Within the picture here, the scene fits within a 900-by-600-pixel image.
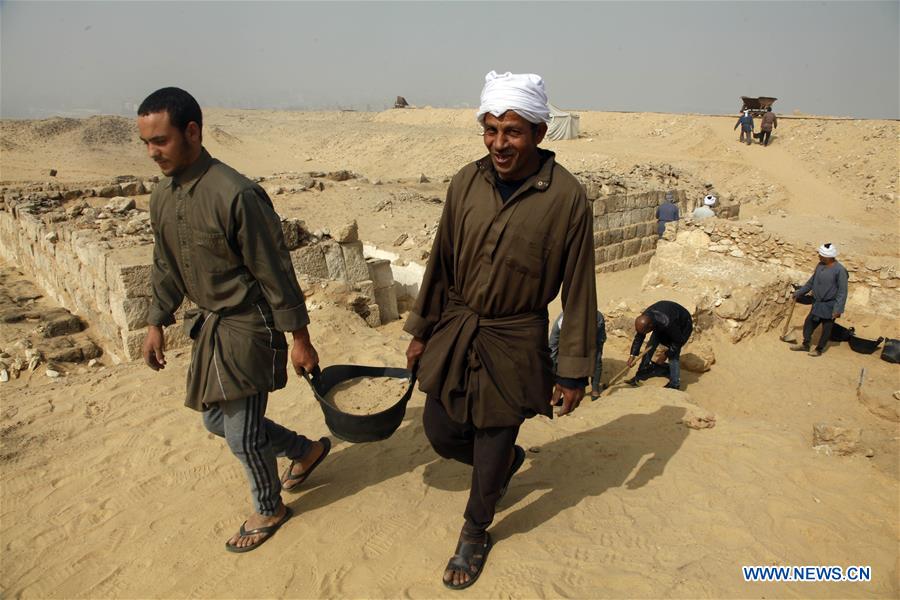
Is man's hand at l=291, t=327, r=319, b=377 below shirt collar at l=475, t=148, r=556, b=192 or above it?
below

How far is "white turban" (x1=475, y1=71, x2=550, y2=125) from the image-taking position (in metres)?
2.11

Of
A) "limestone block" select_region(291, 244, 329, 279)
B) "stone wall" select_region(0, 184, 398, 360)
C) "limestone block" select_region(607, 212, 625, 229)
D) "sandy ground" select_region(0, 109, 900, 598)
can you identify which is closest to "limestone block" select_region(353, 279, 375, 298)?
"stone wall" select_region(0, 184, 398, 360)

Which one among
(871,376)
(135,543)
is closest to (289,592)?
(135,543)

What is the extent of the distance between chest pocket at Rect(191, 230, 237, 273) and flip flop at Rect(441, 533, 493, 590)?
1.59 meters

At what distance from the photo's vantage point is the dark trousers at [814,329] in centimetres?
746

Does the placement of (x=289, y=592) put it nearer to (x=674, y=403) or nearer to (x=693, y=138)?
(x=674, y=403)

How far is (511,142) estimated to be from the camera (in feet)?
7.07

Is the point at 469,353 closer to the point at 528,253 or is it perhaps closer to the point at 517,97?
the point at 528,253

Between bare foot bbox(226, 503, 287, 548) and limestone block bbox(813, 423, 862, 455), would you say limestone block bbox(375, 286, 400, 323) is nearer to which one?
bare foot bbox(226, 503, 287, 548)

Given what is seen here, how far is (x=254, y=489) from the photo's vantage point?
8.33ft

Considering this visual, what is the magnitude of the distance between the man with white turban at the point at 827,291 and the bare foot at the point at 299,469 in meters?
7.23

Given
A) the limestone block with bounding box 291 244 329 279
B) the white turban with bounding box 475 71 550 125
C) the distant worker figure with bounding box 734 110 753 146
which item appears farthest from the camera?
the distant worker figure with bounding box 734 110 753 146

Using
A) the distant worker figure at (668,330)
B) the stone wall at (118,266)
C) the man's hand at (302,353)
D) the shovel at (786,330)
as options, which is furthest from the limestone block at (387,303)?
the shovel at (786,330)

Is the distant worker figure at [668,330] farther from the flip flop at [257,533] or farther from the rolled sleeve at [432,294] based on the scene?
the flip flop at [257,533]
